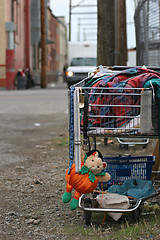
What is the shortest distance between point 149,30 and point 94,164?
4.54m

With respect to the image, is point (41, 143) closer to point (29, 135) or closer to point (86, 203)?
point (29, 135)

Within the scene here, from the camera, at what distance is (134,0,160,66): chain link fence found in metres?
7.41

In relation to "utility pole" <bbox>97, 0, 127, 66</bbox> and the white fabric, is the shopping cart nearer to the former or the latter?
the white fabric

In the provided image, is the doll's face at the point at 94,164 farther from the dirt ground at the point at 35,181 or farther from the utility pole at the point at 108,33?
the utility pole at the point at 108,33

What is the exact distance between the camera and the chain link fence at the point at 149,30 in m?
7.41

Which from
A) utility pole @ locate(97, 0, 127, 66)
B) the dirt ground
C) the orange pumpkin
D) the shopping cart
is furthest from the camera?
utility pole @ locate(97, 0, 127, 66)

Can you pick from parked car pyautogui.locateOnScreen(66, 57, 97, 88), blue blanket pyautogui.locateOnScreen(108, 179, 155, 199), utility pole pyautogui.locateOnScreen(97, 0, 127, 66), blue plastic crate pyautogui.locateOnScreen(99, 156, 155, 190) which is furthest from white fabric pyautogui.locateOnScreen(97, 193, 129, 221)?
parked car pyautogui.locateOnScreen(66, 57, 97, 88)

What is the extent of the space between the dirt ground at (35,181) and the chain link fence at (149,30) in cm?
157

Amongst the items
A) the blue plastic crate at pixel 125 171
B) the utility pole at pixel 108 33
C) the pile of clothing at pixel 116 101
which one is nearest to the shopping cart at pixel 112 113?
the pile of clothing at pixel 116 101

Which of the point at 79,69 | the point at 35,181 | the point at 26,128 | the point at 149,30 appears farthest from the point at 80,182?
the point at 79,69

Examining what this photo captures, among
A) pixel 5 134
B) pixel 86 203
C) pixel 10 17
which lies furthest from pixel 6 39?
pixel 86 203

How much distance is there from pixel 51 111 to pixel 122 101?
9.84 metres

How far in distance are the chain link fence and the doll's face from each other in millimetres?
4098

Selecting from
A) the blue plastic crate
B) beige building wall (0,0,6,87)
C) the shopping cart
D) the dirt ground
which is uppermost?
beige building wall (0,0,6,87)
